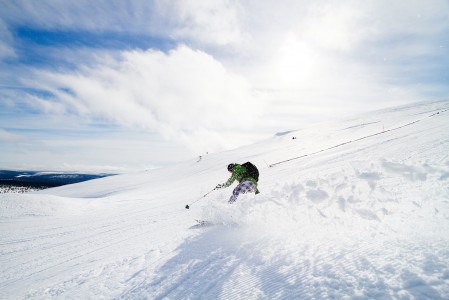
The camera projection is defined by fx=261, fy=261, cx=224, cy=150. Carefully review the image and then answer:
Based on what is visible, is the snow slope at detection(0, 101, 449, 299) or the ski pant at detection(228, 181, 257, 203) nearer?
the snow slope at detection(0, 101, 449, 299)

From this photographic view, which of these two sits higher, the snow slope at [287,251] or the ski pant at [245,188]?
the ski pant at [245,188]

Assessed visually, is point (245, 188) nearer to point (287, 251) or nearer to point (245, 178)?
point (245, 178)

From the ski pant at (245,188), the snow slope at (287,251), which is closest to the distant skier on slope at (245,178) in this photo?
the ski pant at (245,188)

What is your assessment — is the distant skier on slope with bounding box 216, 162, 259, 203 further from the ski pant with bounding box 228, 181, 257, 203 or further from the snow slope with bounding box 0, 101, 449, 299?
the snow slope with bounding box 0, 101, 449, 299

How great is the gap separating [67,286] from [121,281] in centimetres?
108

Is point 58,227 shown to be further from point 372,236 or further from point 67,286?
point 372,236

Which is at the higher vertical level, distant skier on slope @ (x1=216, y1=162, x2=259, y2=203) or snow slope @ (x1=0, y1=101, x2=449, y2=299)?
distant skier on slope @ (x1=216, y1=162, x2=259, y2=203)

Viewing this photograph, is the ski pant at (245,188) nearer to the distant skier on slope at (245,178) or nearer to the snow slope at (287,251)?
the distant skier on slope at (245,178)

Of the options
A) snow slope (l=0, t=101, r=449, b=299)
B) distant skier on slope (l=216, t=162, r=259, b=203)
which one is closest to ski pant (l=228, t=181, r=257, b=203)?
distant skier on slope (l=216, t=162, r=259, b=203)

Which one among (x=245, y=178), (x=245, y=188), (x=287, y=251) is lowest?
(x=287, y=251)

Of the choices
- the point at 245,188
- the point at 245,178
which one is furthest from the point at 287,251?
the point at 245,178

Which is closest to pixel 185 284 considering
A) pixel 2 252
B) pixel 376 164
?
pixel 376 164

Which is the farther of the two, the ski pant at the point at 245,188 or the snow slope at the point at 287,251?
the ski pant at the point at 245,188

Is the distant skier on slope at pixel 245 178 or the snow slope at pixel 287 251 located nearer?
the snow slope at pixel 287 251
